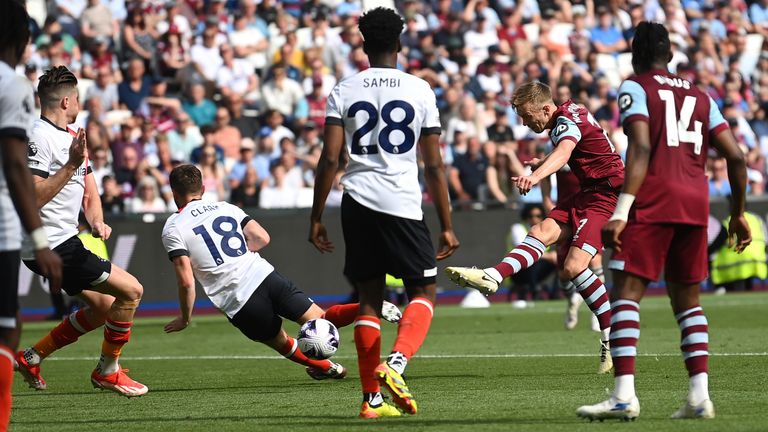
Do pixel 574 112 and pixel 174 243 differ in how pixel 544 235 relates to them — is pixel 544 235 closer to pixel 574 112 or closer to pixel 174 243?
pixel 574 112

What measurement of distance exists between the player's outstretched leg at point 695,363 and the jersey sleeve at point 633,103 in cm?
115

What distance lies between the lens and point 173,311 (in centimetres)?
2020

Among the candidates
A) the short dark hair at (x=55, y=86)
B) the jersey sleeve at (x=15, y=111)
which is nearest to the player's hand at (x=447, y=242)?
the jersey sleeve at (x=15, y=111)

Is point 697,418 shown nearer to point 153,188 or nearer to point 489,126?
point 153,188

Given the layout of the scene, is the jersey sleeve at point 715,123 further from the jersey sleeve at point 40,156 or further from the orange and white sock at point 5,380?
the jersey sleeve at point 40,156

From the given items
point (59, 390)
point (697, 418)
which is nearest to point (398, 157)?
point (697, 418)

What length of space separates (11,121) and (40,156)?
384 cm

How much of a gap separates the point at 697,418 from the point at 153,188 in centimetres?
1412

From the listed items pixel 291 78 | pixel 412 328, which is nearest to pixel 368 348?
pixel 412 328

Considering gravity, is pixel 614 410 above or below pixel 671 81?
below

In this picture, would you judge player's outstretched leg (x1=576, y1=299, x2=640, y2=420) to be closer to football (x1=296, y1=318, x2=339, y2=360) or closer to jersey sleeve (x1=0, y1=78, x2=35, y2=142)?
football (x1=296, y1=318, x2=339, y2=360)

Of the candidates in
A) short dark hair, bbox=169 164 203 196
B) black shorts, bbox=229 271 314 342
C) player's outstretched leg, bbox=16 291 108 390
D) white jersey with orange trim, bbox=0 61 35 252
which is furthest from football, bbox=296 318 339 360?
white jersey with orange trim, bbox=0 61 35 252

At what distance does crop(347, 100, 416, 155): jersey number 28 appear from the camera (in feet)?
25.2

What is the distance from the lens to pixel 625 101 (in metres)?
7.22
